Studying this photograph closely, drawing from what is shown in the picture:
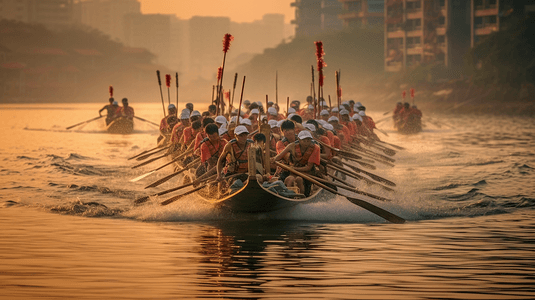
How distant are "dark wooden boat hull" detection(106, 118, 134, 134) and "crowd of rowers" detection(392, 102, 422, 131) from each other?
13189mm

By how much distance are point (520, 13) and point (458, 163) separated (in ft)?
153

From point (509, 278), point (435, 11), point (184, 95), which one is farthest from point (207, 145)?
point (184, 95)

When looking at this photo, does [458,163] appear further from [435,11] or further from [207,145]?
[435,11]

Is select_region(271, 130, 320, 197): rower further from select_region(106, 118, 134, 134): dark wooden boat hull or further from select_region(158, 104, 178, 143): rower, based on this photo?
select_region(106, 118, 134, 134): dark wooden boat hull

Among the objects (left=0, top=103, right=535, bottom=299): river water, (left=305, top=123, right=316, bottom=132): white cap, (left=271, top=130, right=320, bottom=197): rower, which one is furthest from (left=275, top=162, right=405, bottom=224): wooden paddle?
(left=305, top=123, right=316, bottom=132): white cap

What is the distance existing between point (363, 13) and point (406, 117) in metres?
76.8

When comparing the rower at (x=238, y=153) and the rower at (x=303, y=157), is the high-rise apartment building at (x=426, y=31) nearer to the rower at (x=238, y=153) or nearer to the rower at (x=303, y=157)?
the rower at (x=303, y=157)

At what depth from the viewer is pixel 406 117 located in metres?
37.1

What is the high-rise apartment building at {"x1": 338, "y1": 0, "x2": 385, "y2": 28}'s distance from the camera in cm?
11125

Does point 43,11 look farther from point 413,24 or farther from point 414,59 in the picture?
point 414,59

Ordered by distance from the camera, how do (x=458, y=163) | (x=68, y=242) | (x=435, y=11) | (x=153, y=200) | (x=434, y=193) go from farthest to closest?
1. (x=435, y=11)
2. (x=458, y=163)
3. (x=434, y=193)
4. (x=153, y=200)
5. (x=68, y=242)

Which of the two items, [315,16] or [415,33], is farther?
[315,16]

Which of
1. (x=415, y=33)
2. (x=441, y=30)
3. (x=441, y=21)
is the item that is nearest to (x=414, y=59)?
(x=415, y=33)

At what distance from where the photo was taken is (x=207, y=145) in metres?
14.1
